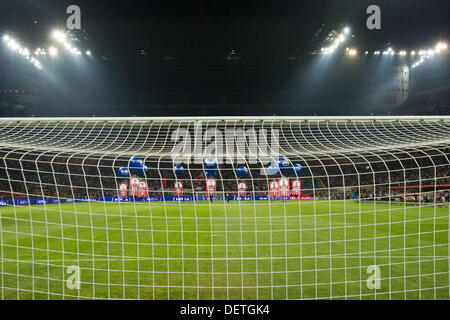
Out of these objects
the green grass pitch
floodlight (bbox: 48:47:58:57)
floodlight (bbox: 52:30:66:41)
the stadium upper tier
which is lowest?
the green grass pitch

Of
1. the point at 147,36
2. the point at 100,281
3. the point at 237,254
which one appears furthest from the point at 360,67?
the point at 100,281

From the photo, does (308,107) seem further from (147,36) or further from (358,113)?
(147,36)

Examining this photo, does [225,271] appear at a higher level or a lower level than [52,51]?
lower

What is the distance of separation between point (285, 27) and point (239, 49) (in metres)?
3.98

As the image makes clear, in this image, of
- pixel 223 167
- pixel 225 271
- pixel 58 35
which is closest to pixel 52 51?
pixel 58 35

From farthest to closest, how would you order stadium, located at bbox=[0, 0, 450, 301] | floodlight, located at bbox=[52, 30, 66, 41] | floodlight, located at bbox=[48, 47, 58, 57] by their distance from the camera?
floodlight, located at bbox=[48, 47, 58, 57] < floodlight, located at bbox=[52, 30, 66, 41] < stadium, located at bbox=[0, 0, 450, 301]

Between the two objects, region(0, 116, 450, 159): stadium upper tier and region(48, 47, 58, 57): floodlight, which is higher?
region(48, 47, 58, 57): floodlight

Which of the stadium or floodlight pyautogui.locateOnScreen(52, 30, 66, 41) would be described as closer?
the stadium

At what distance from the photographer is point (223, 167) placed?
22234mm

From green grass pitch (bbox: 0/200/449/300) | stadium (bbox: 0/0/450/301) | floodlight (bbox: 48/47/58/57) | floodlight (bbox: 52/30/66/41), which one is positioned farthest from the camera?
floodlight (bbox: 48/47/58/57)

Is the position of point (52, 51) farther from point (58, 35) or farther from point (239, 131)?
point (239, 131)

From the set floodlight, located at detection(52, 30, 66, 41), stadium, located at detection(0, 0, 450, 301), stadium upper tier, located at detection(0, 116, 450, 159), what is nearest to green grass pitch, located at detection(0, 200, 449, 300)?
stadium, located at detection(0, 0, 450, 301)

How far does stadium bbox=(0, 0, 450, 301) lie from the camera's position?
4133mm

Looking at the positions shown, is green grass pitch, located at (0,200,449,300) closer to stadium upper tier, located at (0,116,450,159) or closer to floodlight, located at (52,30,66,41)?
stadium upper tier, located at (0,116,450,159)
